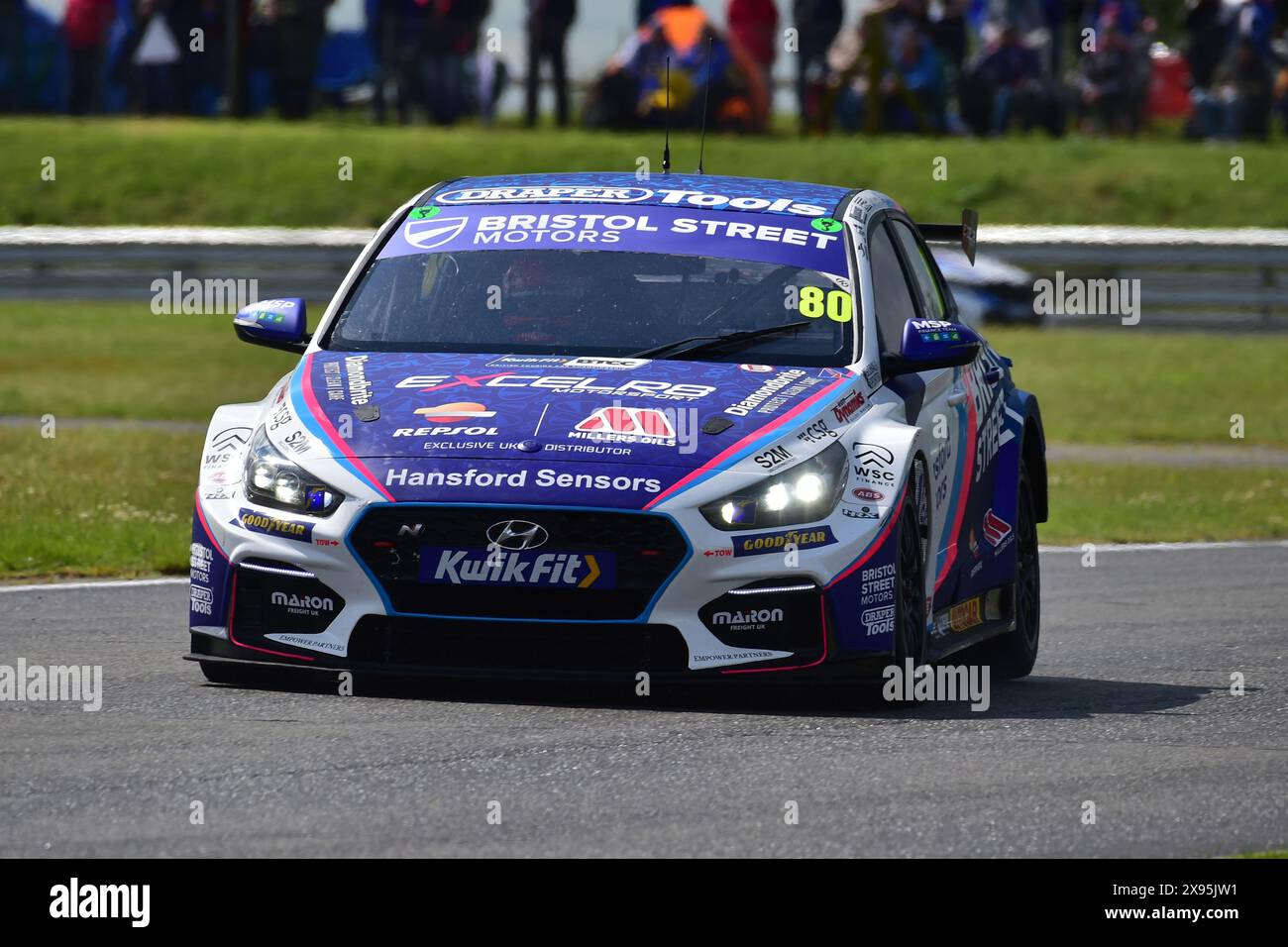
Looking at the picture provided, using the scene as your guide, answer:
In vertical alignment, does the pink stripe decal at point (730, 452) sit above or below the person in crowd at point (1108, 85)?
above

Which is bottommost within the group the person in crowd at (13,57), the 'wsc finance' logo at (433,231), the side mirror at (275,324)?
the person in crowd at (13,57)

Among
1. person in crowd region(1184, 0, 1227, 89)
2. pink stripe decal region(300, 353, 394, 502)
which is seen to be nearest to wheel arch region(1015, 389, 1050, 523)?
pink stripe decal region(300, 353, 394, 502)

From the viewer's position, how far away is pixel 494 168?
28609mm

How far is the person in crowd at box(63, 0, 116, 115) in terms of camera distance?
2653 centimetres

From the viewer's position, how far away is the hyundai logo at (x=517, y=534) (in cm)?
705

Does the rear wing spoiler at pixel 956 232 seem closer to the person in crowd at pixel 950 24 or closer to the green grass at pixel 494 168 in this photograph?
the person in crowd at pixel 950 24

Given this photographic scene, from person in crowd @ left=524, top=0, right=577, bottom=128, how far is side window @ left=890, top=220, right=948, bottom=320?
16.8m

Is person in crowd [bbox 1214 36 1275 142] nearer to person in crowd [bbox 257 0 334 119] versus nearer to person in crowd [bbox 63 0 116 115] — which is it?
person in crowd [bbox 257 0 334 119]

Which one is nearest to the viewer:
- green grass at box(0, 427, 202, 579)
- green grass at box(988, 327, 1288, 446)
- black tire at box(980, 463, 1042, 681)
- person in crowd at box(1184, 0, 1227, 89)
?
black tire at box(980, 463, 1042, 681)

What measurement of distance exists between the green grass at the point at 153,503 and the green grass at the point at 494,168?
11381 mm

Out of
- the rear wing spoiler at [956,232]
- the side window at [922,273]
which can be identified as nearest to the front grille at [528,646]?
the side window at [922,273]

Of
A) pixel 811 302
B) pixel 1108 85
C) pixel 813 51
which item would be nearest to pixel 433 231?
pixel 811 302

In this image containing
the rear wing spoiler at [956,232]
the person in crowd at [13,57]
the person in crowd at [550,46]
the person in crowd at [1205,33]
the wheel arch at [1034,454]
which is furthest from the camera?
the person in crowd at [13,57]
